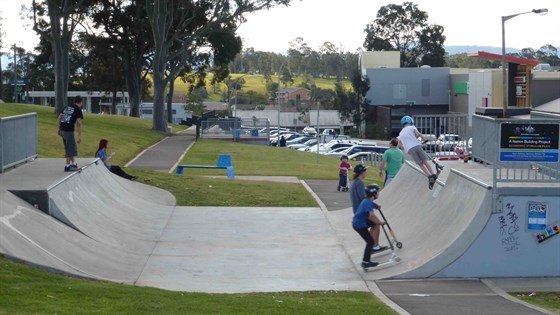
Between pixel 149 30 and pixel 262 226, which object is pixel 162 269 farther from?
pixel 149 30

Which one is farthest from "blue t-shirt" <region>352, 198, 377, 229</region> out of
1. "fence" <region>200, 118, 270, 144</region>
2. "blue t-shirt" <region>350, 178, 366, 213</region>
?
"fence" <region>200, 118, 270, 144</region>

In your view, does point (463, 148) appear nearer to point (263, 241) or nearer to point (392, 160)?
point (392, 160)

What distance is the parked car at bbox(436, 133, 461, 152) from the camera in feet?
85.9

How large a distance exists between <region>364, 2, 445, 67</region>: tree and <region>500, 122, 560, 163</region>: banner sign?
95.1m

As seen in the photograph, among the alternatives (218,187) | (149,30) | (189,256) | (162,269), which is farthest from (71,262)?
(149,30)

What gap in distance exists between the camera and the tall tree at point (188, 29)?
191ft

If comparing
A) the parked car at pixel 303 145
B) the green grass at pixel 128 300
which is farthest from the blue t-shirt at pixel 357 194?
the parked car at pixel 303 145

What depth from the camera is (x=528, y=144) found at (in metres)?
14.7

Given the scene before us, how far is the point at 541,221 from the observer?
14656 millimetres

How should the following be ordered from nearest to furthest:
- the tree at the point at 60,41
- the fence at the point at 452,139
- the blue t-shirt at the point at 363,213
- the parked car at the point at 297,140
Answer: the blue t-shirt at the point at 363,213 → the fence at the point at 452,139 → the tree at the point at 60,41 → the parked car at the point at 297,140

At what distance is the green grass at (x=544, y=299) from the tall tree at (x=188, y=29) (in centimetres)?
4553

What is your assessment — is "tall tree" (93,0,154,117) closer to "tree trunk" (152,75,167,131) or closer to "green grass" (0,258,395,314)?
"tree trunk" (152,75,167,131)

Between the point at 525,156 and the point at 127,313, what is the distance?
733cm

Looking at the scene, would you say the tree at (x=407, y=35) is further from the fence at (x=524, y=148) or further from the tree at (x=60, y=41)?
the fence at (x=524, y=148)
